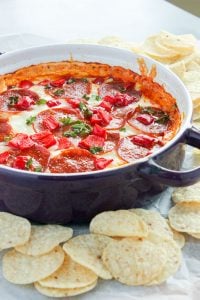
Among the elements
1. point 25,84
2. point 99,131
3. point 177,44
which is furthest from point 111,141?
point 177,44

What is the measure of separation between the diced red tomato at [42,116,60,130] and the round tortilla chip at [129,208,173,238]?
619 millimetres

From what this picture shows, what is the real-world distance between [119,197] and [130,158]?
277mm

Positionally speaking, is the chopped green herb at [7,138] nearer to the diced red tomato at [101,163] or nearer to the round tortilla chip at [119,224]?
the diced red tomato at [101,163]

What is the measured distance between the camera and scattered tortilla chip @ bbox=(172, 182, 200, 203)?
2615 millimetres

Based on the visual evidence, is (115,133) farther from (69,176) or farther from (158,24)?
(158,24)

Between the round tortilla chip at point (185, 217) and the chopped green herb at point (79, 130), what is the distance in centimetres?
58

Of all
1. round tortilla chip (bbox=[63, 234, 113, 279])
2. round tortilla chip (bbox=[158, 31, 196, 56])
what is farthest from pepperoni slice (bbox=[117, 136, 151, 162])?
round tortilla chip (bbox=[158, 31, 196, 56])

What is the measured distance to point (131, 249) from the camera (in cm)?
234

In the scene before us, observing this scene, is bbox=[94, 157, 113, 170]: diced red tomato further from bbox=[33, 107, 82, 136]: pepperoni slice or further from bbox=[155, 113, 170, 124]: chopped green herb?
bbox=[155, 113, 170, 124]: chopped green herb

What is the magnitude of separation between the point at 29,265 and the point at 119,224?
0.38 meters

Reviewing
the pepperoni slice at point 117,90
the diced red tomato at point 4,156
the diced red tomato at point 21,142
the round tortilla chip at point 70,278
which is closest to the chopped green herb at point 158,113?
the pepperoni slice at point 117,90

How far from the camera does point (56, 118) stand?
9.90 feet

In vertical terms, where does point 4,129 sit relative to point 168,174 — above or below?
below

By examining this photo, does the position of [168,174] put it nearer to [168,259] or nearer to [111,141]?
[168,259]
